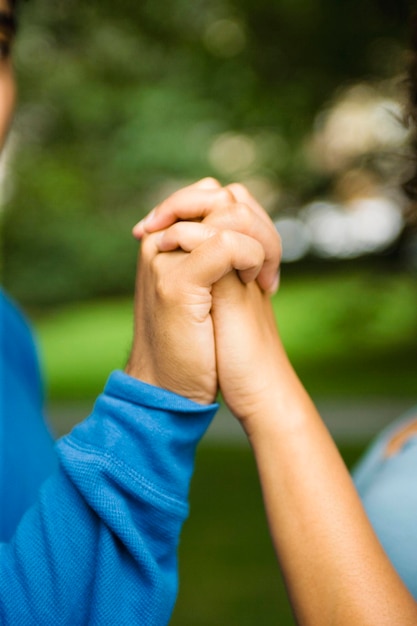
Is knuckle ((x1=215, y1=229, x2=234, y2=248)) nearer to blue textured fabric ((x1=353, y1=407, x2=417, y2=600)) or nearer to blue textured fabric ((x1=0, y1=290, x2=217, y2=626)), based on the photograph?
blue textured fabric ((x1=0, y1=290, x2=217, y2=626))

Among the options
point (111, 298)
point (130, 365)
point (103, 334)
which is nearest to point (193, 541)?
point (130, 365)

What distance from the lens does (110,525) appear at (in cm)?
106

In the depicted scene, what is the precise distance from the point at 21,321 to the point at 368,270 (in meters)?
6.56

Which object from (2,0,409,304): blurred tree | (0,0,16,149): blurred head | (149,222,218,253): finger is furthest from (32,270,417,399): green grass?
(149,222,218,253): finger

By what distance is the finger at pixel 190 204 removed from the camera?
1277 millimetres

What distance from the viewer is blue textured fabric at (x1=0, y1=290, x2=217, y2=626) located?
1.06 metres

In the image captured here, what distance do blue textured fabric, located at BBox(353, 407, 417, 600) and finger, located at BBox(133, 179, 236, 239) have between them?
0.65 meters

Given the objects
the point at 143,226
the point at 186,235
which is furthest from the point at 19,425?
the point at 186,235

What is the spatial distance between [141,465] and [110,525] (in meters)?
0.10

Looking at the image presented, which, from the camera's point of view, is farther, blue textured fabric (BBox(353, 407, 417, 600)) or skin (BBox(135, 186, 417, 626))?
blue textured fabric (BBox(353, 407, 417, 600))

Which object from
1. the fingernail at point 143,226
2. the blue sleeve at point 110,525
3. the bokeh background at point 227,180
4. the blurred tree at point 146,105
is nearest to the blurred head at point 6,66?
the fingernail at point 143,226

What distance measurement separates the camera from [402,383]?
29.8ft

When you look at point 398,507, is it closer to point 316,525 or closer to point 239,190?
point 316,525

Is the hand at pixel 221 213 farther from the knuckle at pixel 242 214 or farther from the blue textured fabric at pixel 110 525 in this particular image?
the blue textured fabric at pixel 110 525
